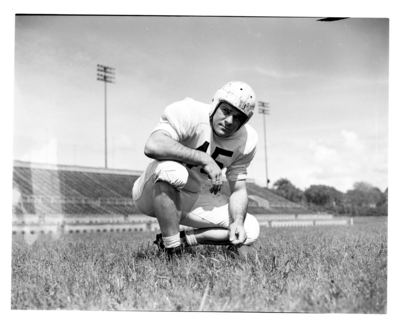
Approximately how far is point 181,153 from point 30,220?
2509 mm

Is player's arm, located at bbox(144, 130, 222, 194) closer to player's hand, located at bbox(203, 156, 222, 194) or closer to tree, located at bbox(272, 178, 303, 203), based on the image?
player's hand, located at bbox(203, 156, 222, 194)

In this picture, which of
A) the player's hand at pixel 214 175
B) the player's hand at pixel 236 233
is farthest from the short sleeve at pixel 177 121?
the player's hand at pixel 236 233

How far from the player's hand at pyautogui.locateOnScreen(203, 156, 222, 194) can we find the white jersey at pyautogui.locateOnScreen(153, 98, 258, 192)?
290 mm

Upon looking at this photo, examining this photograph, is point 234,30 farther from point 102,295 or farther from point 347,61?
point 102,295

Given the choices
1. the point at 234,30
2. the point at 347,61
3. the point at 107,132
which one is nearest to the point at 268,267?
the point at 234,30

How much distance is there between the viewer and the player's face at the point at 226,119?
3168 millimetres

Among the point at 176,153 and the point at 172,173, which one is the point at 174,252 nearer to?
the point at 172,173

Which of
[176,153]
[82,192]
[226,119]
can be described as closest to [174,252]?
[176,153]

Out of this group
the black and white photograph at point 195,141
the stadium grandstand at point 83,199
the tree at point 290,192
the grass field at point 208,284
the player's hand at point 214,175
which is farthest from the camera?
the tree at point 290,192

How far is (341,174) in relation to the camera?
6465 millimetres

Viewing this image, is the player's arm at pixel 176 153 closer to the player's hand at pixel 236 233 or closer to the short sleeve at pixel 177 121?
the short sleeve at pixel 177 121

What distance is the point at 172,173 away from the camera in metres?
3.11

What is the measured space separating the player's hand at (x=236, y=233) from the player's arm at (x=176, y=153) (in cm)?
36

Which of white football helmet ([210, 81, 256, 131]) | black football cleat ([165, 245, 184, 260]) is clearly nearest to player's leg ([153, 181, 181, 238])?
black football cleat ([165, 245, 184, 260])
